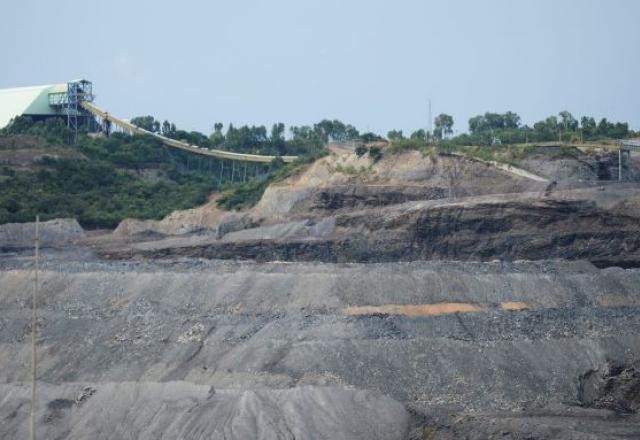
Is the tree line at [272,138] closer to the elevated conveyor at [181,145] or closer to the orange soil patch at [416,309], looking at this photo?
the elevated conveyor at [181,145]

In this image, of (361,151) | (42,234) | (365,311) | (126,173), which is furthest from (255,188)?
(365,311)

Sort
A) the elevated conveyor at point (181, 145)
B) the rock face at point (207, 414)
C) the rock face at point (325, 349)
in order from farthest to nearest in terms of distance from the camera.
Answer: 1. the elevated conveyor at point (181, 145)
2. the rock face at point (325, 349)
3. the rock face at point (207, 414)

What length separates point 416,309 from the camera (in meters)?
43.7

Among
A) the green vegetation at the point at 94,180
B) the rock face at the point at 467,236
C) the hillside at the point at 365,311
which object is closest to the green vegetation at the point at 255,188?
the hillside at the point at 365,311

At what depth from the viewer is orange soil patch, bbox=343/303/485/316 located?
142 ft

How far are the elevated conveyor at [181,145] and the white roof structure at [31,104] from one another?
225 centimetres

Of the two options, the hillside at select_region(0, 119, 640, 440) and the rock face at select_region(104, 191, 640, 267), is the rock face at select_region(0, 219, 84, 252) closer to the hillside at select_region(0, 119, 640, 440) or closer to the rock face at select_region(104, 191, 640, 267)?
the hillside at select_region(0, 119, 640, 440)

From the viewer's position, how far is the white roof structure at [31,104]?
9244cm

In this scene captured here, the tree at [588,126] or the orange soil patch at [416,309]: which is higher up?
the tree at [588,126]

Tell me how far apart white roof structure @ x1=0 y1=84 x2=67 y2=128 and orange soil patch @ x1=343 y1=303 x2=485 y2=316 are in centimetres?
5424

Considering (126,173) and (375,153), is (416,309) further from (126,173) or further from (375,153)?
(126,173)

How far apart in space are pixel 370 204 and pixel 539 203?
33.9 feet

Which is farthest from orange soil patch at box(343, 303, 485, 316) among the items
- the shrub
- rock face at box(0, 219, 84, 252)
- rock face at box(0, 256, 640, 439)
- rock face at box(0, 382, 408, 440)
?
rock face at box(0, 219, 84, 252)

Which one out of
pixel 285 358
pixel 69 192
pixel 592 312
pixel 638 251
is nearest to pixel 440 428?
pixel 285 358
